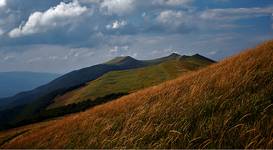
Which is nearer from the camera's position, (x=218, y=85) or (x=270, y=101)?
(x=270, y=101)

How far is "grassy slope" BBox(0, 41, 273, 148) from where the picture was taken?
24.1ft

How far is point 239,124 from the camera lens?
24.1ft

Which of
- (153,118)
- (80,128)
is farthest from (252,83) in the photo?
(80,128)

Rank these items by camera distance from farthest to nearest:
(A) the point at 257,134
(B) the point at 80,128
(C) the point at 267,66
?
1. (B) the point at 80,128
2. (C) the point at 267,66
3. (A) the point at 257,134

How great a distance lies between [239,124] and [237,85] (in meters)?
2.92

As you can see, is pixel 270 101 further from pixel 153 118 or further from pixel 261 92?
pixel 153 118

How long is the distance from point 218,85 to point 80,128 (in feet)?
16.9

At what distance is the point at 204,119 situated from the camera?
8.50 m

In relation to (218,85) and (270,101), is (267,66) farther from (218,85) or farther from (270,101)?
(270,101)

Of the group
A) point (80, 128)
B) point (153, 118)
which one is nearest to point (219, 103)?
point (153, 118)

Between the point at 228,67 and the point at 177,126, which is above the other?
the point at 228,67

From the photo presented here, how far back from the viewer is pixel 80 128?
41.2 ft

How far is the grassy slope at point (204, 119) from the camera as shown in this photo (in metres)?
7.34

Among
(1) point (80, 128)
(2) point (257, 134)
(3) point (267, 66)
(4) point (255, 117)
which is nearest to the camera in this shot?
(2) point (257, 134)
